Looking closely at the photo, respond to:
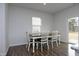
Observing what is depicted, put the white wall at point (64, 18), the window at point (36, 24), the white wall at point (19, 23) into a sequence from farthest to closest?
1. the window at point (36, 24)
2. the white wall at point (64, 18)
3. the white wall at point (19, 23)

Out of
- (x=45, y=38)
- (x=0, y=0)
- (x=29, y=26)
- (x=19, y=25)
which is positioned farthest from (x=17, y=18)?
(x=0, y=0)

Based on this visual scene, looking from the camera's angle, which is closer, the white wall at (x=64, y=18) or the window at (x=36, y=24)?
the white wall at (x=64, y=18)

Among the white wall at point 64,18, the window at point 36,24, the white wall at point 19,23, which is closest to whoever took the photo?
the white wall at point 19,23

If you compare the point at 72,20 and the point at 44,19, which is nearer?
the point at 72,20

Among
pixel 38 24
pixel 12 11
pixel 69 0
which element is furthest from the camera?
pixel 38 24

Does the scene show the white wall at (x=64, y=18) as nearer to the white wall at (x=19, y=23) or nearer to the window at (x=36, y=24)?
the window at (x=36, y=24)

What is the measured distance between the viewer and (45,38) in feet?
17.3

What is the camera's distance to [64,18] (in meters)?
7.11

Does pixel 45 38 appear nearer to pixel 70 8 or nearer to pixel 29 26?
pixel 29 26

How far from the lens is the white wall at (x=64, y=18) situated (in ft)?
20.7

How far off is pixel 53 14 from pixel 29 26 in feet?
8.23

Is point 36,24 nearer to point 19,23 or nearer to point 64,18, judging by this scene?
point 19,23

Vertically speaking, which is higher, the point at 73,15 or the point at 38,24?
the point at 73,15

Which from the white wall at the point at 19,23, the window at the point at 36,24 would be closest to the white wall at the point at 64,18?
the window at the point at 36,24
